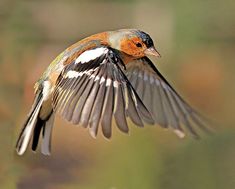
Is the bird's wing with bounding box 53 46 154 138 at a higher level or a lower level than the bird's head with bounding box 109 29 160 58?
lower

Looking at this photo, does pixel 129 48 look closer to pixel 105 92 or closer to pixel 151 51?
pixel 151 51

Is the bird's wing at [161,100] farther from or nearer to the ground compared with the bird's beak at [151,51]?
nearer to the ground

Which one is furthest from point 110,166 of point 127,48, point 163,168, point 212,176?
point 127,48

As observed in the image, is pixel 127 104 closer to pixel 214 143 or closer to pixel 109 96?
pixel 109 96

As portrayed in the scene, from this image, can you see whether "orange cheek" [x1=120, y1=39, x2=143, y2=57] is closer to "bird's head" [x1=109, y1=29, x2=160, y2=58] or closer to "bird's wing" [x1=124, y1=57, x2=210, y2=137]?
"bird's head" [x1=109, y1=29, x2=160, y2=58]

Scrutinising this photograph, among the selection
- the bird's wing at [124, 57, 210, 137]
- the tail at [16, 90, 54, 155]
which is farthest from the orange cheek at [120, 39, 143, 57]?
the tail at [16, 90, 54, 155]

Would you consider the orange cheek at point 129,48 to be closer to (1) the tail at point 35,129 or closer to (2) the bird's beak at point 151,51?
(2) the bird's beak at point 151,51

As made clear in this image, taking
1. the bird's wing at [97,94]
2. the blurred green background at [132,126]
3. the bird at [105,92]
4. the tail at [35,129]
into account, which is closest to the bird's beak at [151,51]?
the bird at [105,92]
